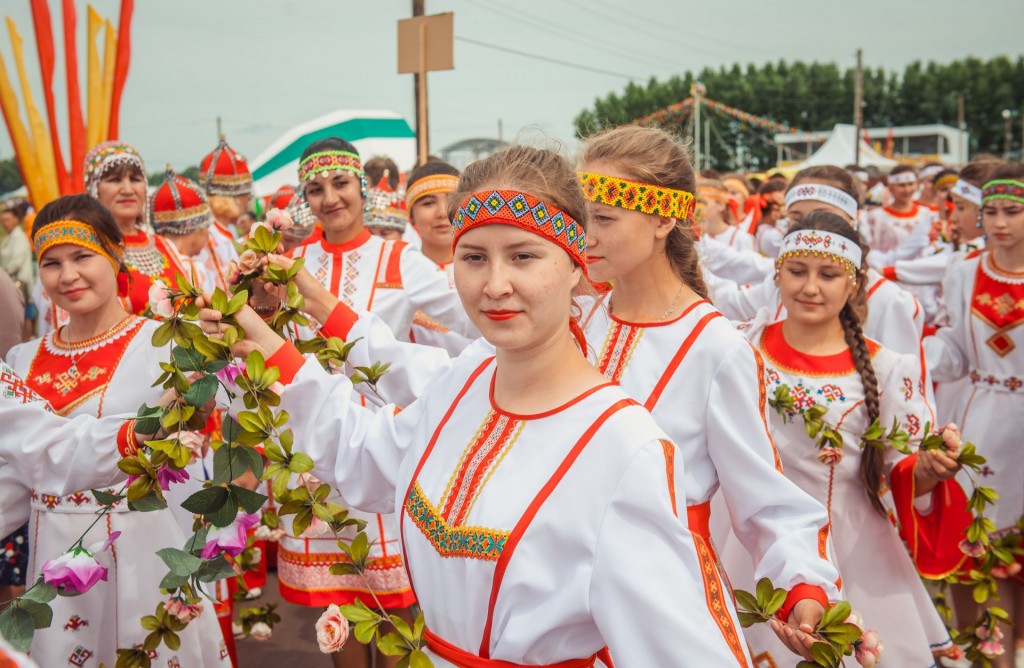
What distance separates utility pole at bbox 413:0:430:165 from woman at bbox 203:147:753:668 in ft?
18.1

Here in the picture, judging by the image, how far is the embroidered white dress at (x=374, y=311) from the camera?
3861 millimetres

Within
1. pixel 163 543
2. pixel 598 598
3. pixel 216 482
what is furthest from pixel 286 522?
pixel 598 598

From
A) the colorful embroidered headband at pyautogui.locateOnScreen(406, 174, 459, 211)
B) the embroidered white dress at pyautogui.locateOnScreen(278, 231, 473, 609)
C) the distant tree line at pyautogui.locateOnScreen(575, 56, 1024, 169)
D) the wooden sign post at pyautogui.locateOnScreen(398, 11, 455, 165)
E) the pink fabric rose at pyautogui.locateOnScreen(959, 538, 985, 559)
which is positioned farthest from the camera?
the distant tree line at pyautogui.locateOnScreen(575, 56, 1024, 169)

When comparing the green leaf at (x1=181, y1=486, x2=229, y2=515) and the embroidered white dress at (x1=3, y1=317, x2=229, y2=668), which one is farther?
the embroidered white dress at (x1=3, y1=317, x2=229, y2=668)

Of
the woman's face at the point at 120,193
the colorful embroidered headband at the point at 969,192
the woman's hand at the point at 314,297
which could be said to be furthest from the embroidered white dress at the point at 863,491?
the woman's face at the point at 120,193

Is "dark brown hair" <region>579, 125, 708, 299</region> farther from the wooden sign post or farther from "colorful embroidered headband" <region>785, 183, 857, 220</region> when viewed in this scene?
the wooden sign post

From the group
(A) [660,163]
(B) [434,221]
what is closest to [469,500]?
(A) [660,163]

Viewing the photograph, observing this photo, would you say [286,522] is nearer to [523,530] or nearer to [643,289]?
[643,289]

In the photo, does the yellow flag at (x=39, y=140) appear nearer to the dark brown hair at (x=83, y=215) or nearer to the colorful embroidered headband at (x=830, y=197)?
the dark brown hair at (x=83, y=215)

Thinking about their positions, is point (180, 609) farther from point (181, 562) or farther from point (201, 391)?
point (201, 391)

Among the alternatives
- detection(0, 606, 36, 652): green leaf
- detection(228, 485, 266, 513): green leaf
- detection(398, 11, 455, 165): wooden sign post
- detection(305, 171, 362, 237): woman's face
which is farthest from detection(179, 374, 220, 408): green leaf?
detection(398, 11, 455, 165): wooden sign post

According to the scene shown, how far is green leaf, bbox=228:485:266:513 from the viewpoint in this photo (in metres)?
2.11

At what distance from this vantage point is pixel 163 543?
3.08m

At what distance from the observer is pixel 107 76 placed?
23.4ft
